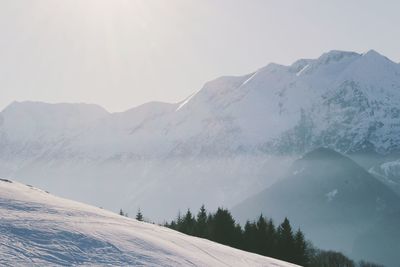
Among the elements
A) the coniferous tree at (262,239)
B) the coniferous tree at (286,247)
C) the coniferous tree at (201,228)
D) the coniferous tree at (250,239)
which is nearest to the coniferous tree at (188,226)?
the coniferous tree at (201,228)

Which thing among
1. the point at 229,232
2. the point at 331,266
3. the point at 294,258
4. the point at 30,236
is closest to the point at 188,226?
the point at 229,232

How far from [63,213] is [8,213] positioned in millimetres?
2447

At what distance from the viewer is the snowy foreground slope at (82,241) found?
17688 mm

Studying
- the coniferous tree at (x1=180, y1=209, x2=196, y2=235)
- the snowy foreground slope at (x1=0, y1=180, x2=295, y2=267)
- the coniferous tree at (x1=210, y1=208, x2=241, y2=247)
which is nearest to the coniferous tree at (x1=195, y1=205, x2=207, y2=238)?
the coniferous tree at (x1=180, y1=209, x2=196, y2=235)

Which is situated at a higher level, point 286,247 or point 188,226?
point 188,226

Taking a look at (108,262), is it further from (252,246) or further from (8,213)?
(252,246)

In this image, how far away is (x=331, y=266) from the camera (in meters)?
152

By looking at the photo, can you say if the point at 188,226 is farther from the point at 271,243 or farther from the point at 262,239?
the point at 271,243

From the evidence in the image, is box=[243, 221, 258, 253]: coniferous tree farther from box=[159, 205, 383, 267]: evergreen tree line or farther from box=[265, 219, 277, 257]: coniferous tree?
box=[265, 219, 277, 257]: coniferous tree

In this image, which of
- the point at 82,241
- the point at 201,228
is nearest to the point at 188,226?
the point at 201,228

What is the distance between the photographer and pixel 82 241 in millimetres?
19188

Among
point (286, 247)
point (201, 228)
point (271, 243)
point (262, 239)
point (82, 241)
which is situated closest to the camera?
point (82, 241)

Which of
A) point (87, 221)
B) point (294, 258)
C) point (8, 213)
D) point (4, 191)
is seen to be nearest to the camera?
point (8, 213)

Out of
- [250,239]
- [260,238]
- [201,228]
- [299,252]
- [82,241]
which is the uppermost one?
[201,228]
